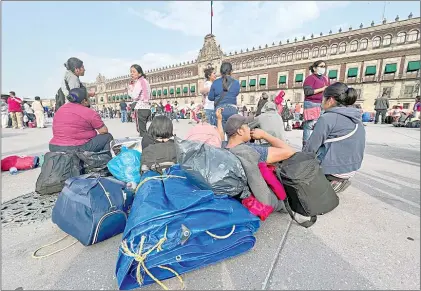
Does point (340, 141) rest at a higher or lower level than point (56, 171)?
higher

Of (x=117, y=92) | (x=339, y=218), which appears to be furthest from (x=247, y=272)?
(x=117, y=92)

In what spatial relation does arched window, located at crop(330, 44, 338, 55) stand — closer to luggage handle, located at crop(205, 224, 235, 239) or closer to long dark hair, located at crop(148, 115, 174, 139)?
long dark hair, located at crop(148, 115, 174, 139)

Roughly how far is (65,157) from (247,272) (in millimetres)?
2172

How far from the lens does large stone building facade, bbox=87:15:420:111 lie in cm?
2528

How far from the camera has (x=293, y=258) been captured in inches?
53.7

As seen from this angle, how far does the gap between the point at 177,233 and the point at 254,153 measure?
0.85 metres

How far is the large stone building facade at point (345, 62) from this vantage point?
2528 centimetres

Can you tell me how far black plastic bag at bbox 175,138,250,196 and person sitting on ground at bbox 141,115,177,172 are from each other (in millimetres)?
531

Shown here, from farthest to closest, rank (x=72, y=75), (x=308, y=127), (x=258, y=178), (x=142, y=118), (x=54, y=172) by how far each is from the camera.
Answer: (x=142, y=118)
(x=308, y=127)
(x=72, y=75)
(x=54, y=172)
(x=258, y=178)

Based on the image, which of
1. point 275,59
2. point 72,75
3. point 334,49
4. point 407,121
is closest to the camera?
point 72,75

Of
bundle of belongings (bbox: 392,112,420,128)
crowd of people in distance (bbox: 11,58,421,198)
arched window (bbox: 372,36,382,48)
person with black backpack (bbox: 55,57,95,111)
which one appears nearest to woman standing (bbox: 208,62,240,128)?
crowd of people in distance (bbox: 11,58,421,198)

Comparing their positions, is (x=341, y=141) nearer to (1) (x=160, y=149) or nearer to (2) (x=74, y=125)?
(1) (x=160, y=149)

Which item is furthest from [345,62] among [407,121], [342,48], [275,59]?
[407,121]

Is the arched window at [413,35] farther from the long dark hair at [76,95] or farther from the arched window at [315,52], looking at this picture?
the long dark hair at [76,95]
